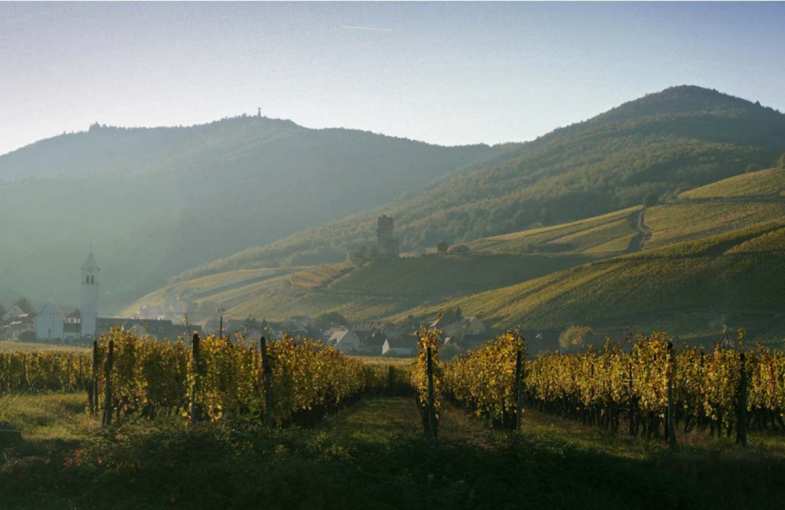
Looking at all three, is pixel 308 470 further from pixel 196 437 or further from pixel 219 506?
pixel 196 437

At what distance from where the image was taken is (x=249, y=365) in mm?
39188

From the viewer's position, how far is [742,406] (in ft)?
119

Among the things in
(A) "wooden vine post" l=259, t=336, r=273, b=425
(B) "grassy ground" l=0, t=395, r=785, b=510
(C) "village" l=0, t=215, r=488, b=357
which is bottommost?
(C) "village" l=0, t=215, r=488, b=357

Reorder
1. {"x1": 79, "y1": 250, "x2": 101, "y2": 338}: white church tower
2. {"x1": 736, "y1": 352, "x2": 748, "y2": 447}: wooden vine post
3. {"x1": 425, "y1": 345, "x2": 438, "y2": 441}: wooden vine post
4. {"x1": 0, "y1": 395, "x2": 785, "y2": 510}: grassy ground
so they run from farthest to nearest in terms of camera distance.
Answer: {"x1": 79, "y1": 250, "x2": 101, "y2": 338}: white church tower, {"x1": 425, "y1": 345, "x2": 438, "y2": 441}: wooden vine post, {"x1": 736, "y1": 352, "x2": 748, "y2": 447}: wooden vine post, {"x1": 0, "y1": 395, "x2": 785, "y2": 510}: grassy ground

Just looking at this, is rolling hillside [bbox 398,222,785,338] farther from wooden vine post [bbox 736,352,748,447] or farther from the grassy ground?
the grassy ground

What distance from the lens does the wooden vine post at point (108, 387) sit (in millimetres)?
37981

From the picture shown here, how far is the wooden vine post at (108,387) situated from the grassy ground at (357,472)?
503cm

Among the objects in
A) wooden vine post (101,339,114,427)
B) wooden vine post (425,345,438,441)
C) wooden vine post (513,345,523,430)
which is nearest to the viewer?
wooden vine post (425,345,438,441)

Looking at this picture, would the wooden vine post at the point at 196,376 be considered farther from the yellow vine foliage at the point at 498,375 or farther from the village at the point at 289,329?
the village at the point at 289,329

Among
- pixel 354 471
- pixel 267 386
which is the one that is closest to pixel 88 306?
pixel 267 386

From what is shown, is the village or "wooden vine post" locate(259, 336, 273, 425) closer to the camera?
"wooden vine post" locate(259, 336, 273, 425)

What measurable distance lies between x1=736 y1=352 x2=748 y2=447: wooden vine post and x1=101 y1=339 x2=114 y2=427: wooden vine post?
76.5ft

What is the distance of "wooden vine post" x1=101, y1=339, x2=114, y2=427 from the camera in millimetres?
37981

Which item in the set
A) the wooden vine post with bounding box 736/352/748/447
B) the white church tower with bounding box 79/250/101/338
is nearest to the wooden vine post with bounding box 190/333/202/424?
the wooden vine post with bounding box 736/352/748/447
